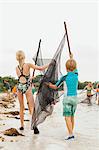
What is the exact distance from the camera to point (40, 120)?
9.37 m

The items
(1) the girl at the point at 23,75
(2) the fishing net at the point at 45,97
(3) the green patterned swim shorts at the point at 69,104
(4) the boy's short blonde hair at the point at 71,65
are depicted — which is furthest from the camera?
(1) the girl at the point at 23,75

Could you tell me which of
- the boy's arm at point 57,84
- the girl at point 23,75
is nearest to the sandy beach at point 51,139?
the girl at point 23,75

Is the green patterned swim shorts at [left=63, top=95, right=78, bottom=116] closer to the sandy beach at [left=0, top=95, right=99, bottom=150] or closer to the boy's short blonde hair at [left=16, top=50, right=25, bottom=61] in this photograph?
the sandy beach at [left=0, top=95, right=99, bottom=150]

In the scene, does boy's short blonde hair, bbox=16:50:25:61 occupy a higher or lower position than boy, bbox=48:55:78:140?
higher

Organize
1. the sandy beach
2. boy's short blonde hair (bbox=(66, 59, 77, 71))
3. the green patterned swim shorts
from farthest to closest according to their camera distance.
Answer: the green patterned swim shorts < boy's short blonde hair (bbox=(66, 59, 77, 71)) < the sandy beach

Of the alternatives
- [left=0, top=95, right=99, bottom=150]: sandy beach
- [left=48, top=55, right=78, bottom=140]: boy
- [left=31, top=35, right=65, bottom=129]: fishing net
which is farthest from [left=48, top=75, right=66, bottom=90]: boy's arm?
[left=0, top=95, right=99, bottom=150]: sandy beach

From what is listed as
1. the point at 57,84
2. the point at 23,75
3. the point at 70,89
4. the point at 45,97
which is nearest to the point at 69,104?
the point at 70,89

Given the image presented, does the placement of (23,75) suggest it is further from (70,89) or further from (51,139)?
(51,139)

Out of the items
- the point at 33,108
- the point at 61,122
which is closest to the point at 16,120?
the point at 61,122

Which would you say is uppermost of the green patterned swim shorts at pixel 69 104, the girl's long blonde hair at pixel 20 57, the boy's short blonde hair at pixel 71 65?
the girl's long blonde hair at pixel 20 57

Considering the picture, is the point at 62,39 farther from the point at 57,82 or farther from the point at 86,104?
the point at 86,104

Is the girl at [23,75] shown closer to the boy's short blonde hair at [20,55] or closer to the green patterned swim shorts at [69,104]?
the boy's short blonde hair at [20,55]

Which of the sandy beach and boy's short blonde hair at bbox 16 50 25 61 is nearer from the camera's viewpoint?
the sandy beach

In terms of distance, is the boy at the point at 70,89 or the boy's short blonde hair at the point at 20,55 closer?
the boy at the point at 70,89
